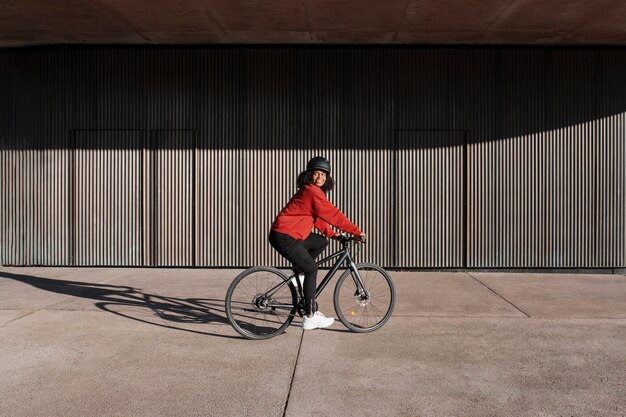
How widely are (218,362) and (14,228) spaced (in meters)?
7.10

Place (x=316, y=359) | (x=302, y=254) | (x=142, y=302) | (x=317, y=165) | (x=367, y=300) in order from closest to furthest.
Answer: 1. (x=316, y=359)
2. (x=302, y=254)
3. (x=317, y=165)
4. (x=367, y=300)
5. (x=142, y=302)

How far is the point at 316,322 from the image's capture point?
552 cm

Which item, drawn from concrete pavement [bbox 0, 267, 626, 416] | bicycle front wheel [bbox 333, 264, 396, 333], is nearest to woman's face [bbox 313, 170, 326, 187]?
bicycle front wheel [bbox 333, 264, 396, 333]

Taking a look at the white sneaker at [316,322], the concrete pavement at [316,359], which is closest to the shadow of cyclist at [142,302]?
the concrete pavement at [316,359]

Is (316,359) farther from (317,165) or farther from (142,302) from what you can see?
(142,302)

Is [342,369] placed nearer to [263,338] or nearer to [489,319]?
[263,338]

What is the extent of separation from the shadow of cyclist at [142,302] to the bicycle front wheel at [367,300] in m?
1.16

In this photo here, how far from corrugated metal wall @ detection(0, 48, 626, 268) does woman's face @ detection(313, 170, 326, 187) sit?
442 centimetres

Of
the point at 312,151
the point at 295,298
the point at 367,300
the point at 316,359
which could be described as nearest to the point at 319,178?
the point at 295,298

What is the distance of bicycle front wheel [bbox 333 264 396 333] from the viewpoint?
17.9ft

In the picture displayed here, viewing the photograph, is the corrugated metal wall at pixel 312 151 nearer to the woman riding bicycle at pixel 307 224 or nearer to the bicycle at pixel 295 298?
the bicycle at pixel 295 298

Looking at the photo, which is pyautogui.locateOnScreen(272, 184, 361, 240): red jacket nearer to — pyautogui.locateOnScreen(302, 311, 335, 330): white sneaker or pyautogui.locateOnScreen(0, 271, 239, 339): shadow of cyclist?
pyautogui.locateOnScreen(302, 311, 335, 330): white sneaker

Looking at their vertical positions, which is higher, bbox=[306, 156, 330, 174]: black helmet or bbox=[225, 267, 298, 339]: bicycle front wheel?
bbox=[306, 156, 330, 174]: black helmet

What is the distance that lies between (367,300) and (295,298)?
0.72 meters
